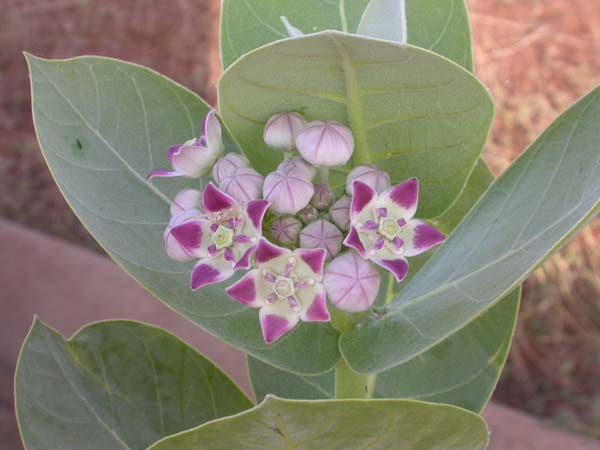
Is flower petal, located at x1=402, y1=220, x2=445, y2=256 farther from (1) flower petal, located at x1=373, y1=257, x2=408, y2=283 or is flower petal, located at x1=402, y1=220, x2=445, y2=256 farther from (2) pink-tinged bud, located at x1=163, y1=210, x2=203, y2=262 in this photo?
(2) pink-tinged bud, located at x1=163, y1=210, x2=203, y2=262

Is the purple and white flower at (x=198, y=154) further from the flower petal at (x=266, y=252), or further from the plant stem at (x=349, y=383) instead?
the plant stem at (x=349, y=383)

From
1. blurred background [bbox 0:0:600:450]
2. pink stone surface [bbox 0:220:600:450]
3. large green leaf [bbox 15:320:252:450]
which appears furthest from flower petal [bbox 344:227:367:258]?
blurred background [bbox 0:0:600:450]

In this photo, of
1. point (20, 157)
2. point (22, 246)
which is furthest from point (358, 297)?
point (20, 157)

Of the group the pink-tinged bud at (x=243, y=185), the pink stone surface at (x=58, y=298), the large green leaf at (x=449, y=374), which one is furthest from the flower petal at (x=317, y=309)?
the pink stone surface at (x=58, y=298)

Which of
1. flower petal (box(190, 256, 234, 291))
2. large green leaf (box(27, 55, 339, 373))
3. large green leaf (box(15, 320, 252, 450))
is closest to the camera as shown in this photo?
flower petal (box(190, 256, 234, 291))

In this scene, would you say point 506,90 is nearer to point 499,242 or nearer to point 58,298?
point 58,298

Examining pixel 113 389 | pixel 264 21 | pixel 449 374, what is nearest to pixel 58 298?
pixel 113 389
